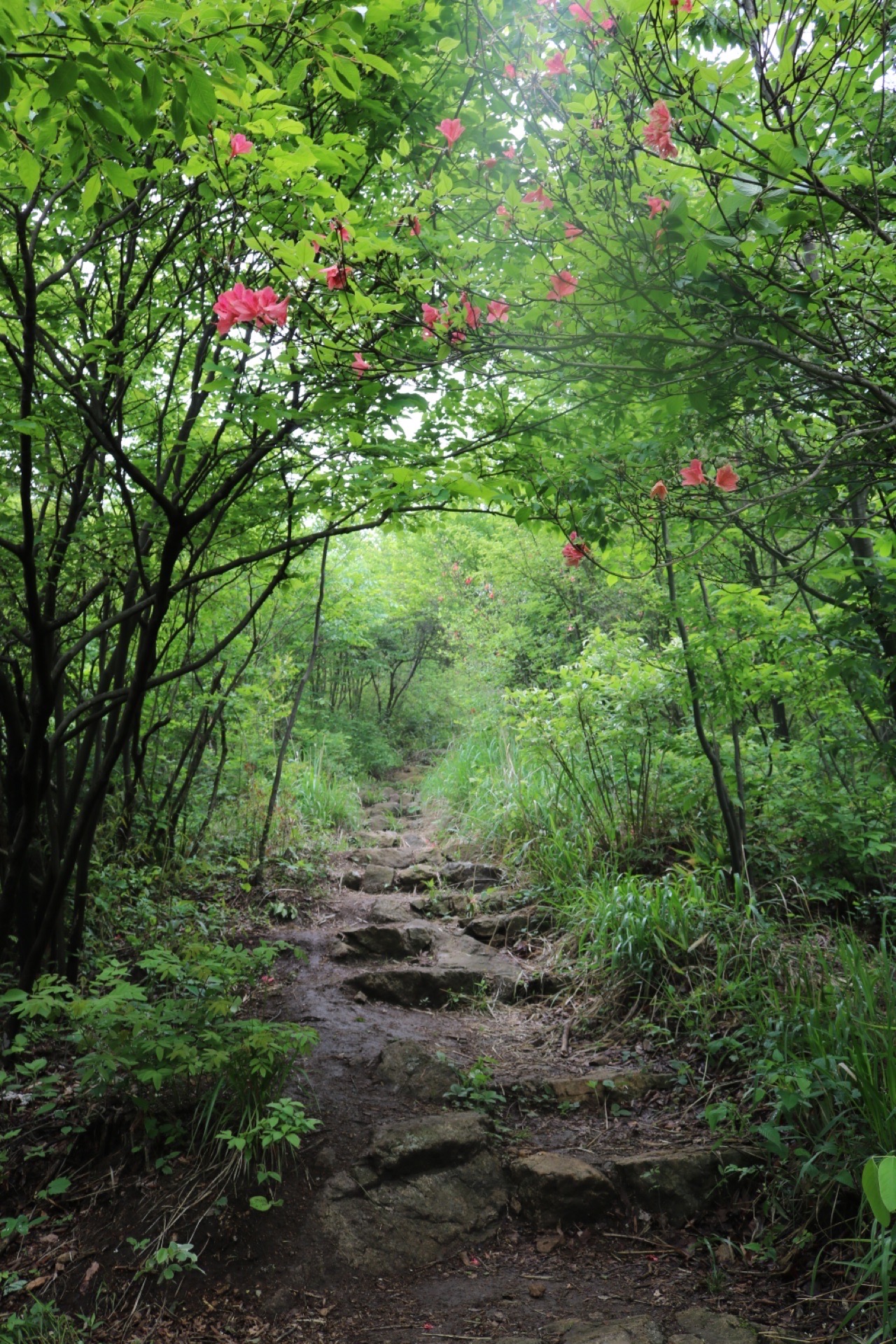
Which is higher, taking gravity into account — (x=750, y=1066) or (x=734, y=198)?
(x=734, y=198)

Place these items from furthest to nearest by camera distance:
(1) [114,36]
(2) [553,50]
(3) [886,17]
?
(2) [553,50], (3) [886,17], (1) [114,36]

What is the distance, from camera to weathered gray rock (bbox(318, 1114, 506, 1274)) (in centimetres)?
242

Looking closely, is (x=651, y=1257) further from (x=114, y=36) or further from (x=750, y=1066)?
(x=114, y=36)

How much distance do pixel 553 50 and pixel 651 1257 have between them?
344 centimetres

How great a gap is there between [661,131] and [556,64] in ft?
1.55

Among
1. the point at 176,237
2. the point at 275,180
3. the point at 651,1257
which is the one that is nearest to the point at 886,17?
the point at 275,180

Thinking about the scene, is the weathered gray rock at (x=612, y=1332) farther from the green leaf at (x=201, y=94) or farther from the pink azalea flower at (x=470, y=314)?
the green leaf at (x=201, y=94)

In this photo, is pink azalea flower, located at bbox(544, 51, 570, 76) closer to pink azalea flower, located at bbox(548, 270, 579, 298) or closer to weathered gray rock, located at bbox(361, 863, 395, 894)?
pink azalea flower, located at bbox(548, 270, 579, 298)

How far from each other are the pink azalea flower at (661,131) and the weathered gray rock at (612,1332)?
2.80 meters

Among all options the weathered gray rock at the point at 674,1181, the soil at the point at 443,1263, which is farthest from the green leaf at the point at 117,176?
the weathered gray rock at the point at 674,1181

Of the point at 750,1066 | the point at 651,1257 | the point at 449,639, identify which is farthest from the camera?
the point at 449,639

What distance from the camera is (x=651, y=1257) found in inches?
92.4

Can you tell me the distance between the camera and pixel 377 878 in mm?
6137

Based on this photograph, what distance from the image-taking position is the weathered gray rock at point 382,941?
4.53 meters
